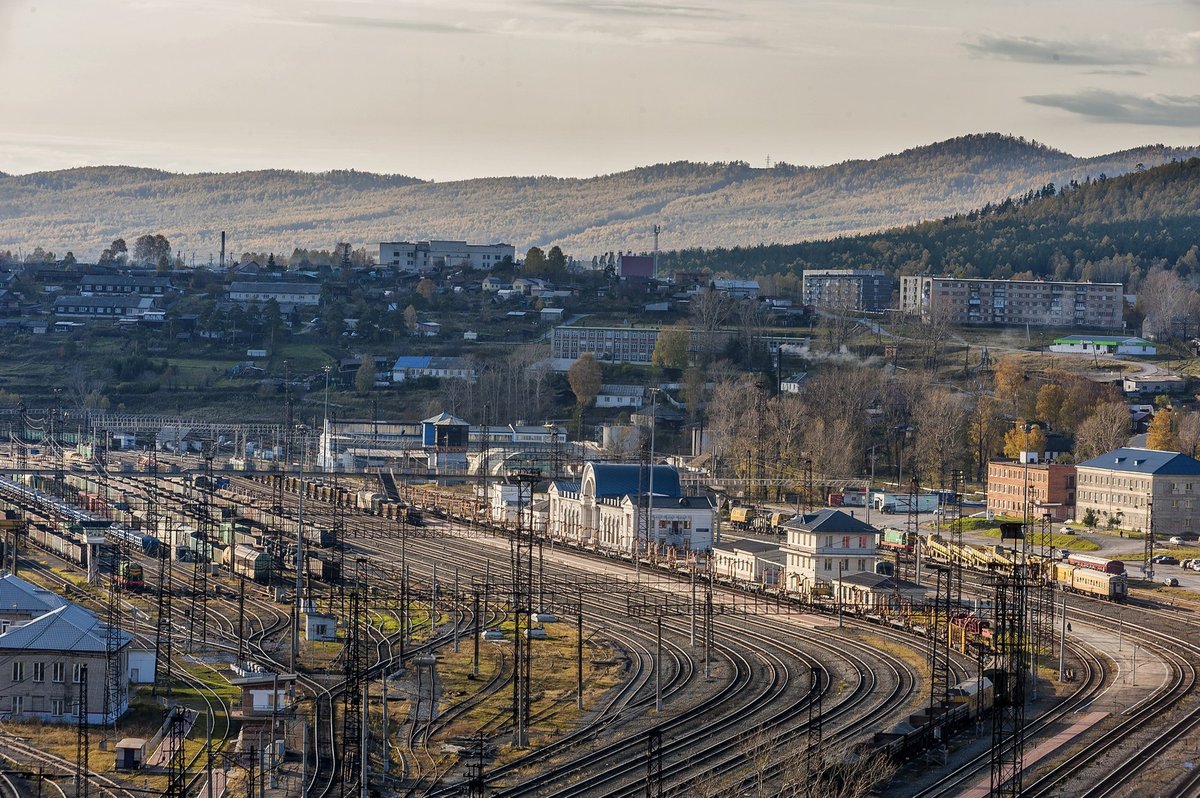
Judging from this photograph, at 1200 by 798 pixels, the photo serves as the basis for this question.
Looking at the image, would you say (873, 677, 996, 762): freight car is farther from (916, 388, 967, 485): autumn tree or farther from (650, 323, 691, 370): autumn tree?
(650, 323, 691, 370): autumn tree

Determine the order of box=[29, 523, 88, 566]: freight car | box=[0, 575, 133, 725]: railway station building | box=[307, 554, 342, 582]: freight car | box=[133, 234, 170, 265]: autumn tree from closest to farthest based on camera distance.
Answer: box=[0, 575, 133, 725]: railway station building
box=[307, 554, 342, 582]: freight car
box=[29, 523, 88, 566]: freight car
box=[133, 234, 170, 265]: autumn tree

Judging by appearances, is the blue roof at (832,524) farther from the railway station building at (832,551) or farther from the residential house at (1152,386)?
the residential house at (1152,386)

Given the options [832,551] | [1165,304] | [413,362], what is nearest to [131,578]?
[832,551]

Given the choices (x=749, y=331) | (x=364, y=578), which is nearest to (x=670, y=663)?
(x=364, y=578)

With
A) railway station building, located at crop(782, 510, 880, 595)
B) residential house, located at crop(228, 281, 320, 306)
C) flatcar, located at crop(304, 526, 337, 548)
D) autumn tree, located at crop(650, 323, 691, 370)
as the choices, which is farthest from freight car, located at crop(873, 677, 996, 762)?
residential house, located at crop(228, 281, 320, 306)

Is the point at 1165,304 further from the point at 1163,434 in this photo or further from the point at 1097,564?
the point at 1097,564

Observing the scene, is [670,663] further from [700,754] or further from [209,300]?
[209,300]
